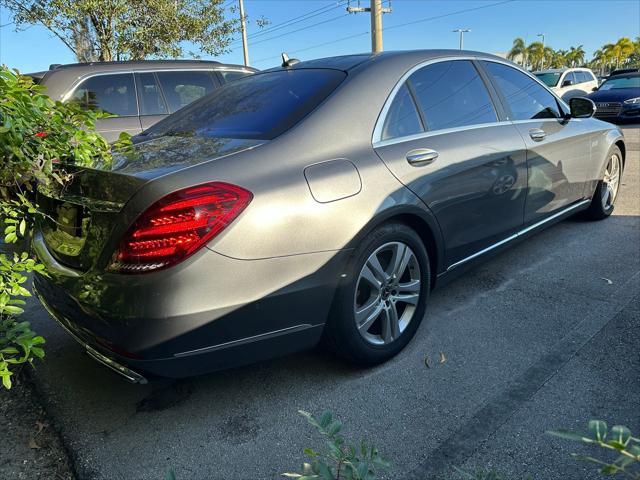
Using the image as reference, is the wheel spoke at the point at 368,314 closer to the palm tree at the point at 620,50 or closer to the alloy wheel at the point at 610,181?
the alloy wheel at the point at 610,181

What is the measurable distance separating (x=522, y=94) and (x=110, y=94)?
4.43 metres

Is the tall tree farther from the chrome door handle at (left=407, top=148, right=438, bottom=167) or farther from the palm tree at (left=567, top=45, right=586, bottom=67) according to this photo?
the palm tree at (left=567, top=45, right=586, bottom=67)

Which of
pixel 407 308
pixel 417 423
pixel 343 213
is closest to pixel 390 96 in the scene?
pixel 343 213

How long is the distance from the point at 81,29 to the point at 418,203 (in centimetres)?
1103

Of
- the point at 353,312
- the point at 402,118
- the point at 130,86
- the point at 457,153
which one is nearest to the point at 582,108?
the point at 457,153

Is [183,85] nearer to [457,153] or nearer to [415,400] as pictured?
[457,153]

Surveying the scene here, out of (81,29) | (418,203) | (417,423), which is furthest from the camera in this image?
(81,29)

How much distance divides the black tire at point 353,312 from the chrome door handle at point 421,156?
0.34 meters

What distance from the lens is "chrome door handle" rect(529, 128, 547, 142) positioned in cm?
357

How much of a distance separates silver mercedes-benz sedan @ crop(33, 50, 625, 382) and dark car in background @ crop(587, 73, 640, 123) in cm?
1222

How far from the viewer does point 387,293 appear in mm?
2623

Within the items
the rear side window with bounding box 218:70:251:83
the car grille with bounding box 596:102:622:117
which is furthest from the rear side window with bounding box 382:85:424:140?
the car grille with bounding box 596:102:622:117

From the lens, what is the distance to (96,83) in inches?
223

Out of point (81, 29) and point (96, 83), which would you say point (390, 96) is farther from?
point (81, 29)
